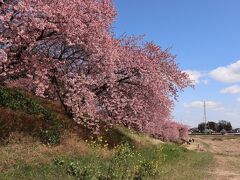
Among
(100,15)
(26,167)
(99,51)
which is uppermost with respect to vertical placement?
(100,15)

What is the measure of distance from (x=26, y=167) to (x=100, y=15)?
9.83 metres

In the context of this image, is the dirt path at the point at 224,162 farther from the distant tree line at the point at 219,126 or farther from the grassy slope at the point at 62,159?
the distant tree line at the point at 219,126

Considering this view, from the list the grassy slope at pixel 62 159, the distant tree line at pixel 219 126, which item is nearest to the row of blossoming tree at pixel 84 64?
the grassy slope at pixel 62 159

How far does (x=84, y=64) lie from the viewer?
2186cm

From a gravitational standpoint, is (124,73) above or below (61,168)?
above

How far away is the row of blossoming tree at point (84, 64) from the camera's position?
17219mm

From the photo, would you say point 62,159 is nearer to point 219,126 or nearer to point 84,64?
point 84,64

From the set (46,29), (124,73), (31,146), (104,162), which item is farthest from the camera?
(124,73)

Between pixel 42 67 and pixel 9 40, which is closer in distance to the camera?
pixel 9 40

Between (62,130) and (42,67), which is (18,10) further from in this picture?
(62,130)

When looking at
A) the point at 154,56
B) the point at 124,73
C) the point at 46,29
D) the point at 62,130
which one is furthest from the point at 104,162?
the point at 154,56

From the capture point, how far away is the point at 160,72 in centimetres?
2542

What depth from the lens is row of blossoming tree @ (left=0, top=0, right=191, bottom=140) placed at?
17.2 meters

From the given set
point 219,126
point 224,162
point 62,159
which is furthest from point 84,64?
point 219,126
